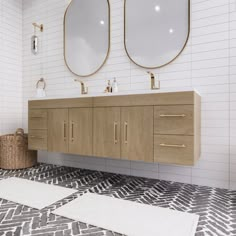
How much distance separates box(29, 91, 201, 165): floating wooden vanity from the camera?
1644mm

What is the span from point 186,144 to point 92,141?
0.87 m

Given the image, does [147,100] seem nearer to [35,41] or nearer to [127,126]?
[127,126]

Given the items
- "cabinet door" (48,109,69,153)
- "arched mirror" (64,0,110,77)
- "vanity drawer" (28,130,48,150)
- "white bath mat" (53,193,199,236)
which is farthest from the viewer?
"arched mirror" (64,0,110,77)

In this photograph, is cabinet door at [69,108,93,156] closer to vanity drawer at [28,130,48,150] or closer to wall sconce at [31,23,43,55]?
vanity drawer at [28,130,48,150]

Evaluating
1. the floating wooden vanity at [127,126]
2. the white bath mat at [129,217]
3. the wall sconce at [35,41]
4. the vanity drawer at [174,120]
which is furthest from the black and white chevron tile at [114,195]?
the wall sconce at [35,41]

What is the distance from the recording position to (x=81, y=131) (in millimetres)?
2061

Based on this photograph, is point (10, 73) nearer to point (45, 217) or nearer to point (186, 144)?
point (45, 217)

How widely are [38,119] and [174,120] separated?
5.00 ft

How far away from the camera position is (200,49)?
6.58 feet

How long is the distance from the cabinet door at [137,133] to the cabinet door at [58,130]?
657 millimetres

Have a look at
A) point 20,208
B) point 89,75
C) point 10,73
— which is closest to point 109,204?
point 20,208

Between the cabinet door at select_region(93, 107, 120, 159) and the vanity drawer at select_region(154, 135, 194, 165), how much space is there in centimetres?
37

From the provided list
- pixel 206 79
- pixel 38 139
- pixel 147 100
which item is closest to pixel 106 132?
pixel 147 100

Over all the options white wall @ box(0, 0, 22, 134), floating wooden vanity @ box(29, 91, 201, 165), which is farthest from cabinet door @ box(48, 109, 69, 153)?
white wall @ box(0, 0, 22, 134)
